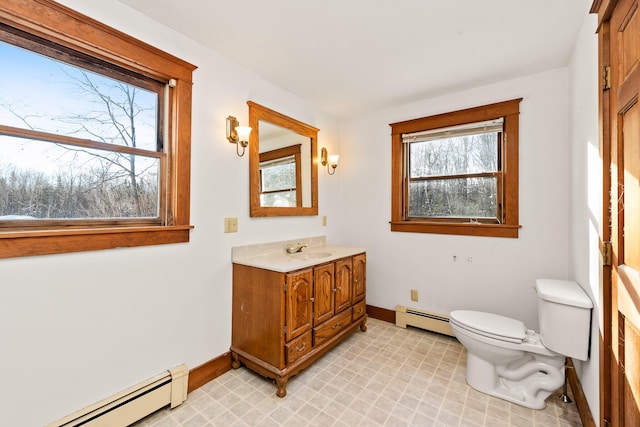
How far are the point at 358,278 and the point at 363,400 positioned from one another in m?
1.09

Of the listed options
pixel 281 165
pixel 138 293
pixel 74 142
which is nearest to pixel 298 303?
pixel 138 293

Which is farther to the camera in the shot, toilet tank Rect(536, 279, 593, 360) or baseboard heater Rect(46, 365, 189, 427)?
toilet tank Rect(536, 279, 593, 360)

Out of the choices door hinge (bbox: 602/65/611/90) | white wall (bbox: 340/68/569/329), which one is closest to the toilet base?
white wall (bbox: 340/68/569/329)

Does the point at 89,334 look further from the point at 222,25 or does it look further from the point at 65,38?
the point at 222,25

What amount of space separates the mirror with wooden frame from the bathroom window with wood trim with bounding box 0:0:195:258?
0.58 m

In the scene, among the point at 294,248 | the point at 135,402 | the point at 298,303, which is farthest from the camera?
the point at 294,248

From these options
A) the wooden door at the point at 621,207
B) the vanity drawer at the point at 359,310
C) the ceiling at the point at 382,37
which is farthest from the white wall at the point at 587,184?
the vanity drawer at the point at 359,310

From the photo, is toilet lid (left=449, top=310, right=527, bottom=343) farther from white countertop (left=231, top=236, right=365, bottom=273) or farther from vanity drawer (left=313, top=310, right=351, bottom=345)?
white countertop (left=231, top=236, right=365, bottom=273)

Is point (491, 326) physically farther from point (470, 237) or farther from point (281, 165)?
A: point (281, 165)

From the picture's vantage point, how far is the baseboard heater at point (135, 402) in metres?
1.42

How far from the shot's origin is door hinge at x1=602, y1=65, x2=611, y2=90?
4.30 feet

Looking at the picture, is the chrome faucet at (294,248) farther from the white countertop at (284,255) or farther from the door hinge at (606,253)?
the door hinge at (606,253)

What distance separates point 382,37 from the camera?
186 centimetres

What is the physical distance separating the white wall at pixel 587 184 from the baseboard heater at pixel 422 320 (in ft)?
3.25
